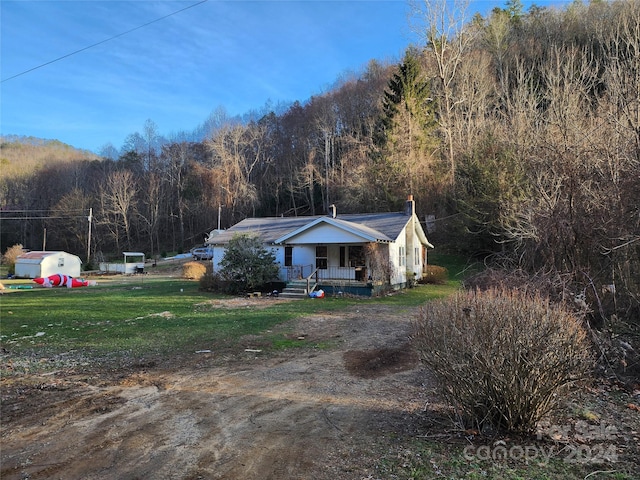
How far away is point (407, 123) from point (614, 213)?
106 feet

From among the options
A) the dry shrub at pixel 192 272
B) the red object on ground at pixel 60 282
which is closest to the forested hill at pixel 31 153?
the red object on ground at pixel 60 282

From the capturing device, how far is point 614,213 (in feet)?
22.8

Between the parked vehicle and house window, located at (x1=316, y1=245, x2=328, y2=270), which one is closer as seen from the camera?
house window, located at (x1=316, y1=245, x2=328, y2=270)

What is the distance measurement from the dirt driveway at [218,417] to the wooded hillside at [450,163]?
4134mm

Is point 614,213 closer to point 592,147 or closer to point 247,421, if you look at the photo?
point 592,147

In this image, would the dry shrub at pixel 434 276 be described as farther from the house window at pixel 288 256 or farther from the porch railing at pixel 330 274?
the house window at pixel 288 256

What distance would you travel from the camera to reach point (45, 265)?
33281 mm

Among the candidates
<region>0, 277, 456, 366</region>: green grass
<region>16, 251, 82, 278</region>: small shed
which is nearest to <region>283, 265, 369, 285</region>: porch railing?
<region>0, 277, 456, 366</region>: green grass

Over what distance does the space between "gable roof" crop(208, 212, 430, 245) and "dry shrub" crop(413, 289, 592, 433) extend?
15.5m

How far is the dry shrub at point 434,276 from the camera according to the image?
25478 millimetres

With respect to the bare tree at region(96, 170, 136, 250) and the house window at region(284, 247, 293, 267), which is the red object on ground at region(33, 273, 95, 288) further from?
the bare tree at region(96, 170, 136, 250)

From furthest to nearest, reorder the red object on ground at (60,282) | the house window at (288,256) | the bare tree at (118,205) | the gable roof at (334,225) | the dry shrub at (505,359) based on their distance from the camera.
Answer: the bare tree at (118,205) < the red object on ground at (60,282) < the house window at (288,256) < the gable roof at (334,225) < the dry shrub at (505,359)

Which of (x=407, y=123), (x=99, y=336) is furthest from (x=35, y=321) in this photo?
(x=407, y=123)

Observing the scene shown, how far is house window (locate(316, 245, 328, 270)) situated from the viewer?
22.3m
